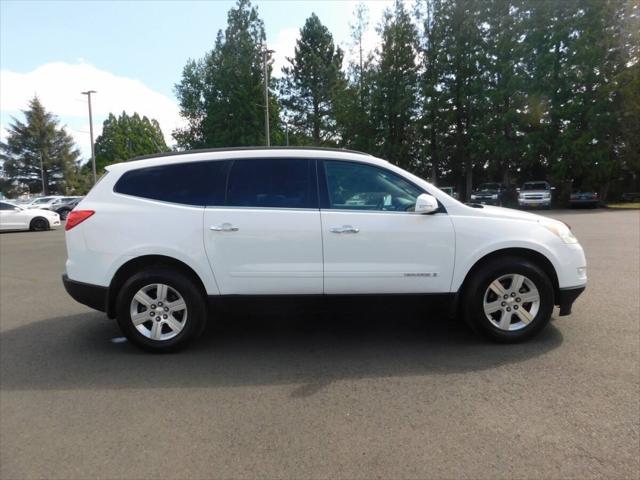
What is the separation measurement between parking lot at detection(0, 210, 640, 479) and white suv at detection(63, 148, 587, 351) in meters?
0.46

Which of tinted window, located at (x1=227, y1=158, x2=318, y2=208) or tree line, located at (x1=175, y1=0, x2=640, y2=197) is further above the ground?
tree line, located at (x1=175, y1=0, x2=640, y2=197)

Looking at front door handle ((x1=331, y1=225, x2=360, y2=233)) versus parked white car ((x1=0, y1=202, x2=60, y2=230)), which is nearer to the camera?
front door handle ((x1=331, y1=225, x2=360, y2=233))

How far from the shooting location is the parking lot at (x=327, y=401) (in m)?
2.62

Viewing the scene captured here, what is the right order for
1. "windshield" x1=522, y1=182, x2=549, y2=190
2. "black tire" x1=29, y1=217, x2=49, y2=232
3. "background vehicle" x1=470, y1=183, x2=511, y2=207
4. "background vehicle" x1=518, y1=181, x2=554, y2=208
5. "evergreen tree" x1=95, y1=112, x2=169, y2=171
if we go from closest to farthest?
"black tire" x1=29, y1=217, x2=49, y2=232 < "background vehicle" x1=518, y1=181, x2=554, y2=208 < "windshield" x1=522, y1=182, x2=549, y2=190 < "background vehicle" x1=470, y1=183, x2=511, y2=207 < "evergreen tree" x1=95, y1=112, x2=169, y2=171

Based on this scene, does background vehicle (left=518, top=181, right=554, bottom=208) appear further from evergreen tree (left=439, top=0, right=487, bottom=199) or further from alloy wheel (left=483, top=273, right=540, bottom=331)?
alloy wheel (left=483, top=273, right=540, bottom=331)

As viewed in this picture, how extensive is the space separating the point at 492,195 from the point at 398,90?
41.2 ft

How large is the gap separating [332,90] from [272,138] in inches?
362

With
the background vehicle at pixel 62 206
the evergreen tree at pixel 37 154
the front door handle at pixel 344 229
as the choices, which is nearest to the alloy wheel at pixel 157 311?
the front door handle at pixel 344 229

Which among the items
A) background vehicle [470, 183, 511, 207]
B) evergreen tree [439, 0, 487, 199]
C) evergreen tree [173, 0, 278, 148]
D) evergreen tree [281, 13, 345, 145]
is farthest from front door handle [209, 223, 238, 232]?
evergreen tree [281, 13, 345, 145]

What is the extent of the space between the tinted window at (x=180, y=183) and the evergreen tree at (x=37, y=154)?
69.7 m

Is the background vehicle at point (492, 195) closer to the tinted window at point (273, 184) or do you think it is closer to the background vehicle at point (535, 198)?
the background vehicle at point (535, 198)

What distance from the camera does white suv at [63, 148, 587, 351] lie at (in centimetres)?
421

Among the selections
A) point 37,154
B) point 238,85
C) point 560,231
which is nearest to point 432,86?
point 238,85

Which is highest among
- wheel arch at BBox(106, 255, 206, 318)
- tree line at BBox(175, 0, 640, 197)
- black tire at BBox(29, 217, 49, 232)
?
tree line at BBox(175, 0, 640, 197)
